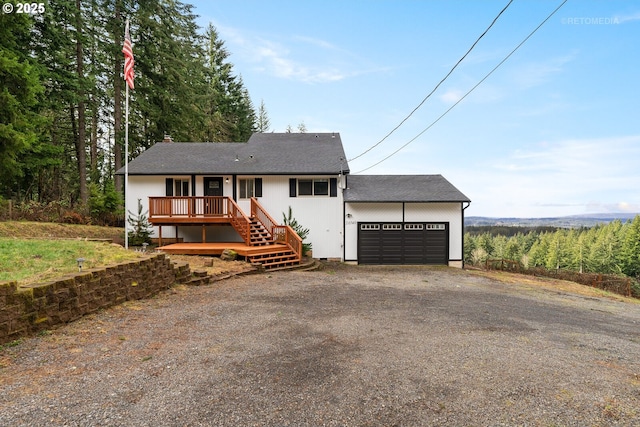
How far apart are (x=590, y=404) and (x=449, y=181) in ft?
47.9

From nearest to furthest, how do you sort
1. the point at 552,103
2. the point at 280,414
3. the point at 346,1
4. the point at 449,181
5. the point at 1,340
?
the point at 280,414 → the point at 1,340 → the point at 346,1 → the point at 552,103 → the point at 449,181

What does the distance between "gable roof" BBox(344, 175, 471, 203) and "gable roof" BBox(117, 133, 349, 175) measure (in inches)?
58.4

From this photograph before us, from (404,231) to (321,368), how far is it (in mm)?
12038

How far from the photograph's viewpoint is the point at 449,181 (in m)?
16.7

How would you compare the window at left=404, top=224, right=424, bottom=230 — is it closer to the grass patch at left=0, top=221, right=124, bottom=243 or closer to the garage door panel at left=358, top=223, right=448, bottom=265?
the garage door panel at left=358, top=223, right=448, bottom=265

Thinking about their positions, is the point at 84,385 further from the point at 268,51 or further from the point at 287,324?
the point at 268,51

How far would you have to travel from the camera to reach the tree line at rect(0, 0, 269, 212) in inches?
539

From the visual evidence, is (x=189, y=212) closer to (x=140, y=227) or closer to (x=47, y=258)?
(x=140, y=227)

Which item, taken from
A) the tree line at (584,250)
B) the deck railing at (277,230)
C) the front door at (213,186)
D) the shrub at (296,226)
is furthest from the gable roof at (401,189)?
the tree line at (584,250)

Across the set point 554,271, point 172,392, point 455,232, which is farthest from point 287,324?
point 554,271

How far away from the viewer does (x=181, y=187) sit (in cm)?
1525

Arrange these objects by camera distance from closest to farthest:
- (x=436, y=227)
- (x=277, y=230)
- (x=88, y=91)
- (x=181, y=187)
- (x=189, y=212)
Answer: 1. (x=189, y=212)
2. (x=277, y=230)
3. (x=436, y=227)
4. (x=181, y=187)
5. (x=88, y=91)

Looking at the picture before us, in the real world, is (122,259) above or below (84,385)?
above

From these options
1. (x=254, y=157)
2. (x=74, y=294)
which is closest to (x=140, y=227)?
(x=254, y=157)
